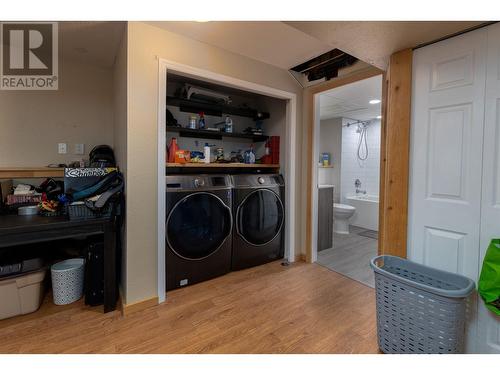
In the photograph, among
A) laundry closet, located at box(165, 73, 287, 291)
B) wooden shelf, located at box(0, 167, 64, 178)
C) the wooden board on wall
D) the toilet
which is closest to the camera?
the wooden board on wall

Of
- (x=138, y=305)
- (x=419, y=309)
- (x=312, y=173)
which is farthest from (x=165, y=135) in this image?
(x=419, y=309)

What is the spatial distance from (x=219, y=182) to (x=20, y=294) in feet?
5.59

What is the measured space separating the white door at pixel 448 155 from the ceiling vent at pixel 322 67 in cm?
97

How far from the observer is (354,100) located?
11.1 ft

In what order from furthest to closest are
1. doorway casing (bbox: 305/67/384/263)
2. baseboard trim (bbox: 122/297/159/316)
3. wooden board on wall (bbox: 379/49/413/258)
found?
doorway casing (bbox: 305/67/384/263), baseboard trim (bbox: 122/297/159/316), wooden board on wall (bbox: 379/49/413/258)

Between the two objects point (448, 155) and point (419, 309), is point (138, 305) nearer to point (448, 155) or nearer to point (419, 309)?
point (419, 309)

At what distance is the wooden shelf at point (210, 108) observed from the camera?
228 cm

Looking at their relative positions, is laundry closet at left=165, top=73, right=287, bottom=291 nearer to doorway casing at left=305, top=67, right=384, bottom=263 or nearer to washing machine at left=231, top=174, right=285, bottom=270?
washing machine at left=231, top=174, right=285, bottom=270

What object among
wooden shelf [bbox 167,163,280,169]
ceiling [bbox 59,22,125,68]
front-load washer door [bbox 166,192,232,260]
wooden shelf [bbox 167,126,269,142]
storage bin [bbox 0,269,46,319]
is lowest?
storage bin [bbox 0,269,46,319]

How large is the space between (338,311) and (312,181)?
54.3 inches

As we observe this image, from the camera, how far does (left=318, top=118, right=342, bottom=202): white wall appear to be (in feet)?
15.3

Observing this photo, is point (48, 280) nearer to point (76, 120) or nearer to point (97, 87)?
point (76, 120)

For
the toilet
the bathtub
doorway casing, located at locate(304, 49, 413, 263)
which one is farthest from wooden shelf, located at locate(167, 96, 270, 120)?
the bathtub
